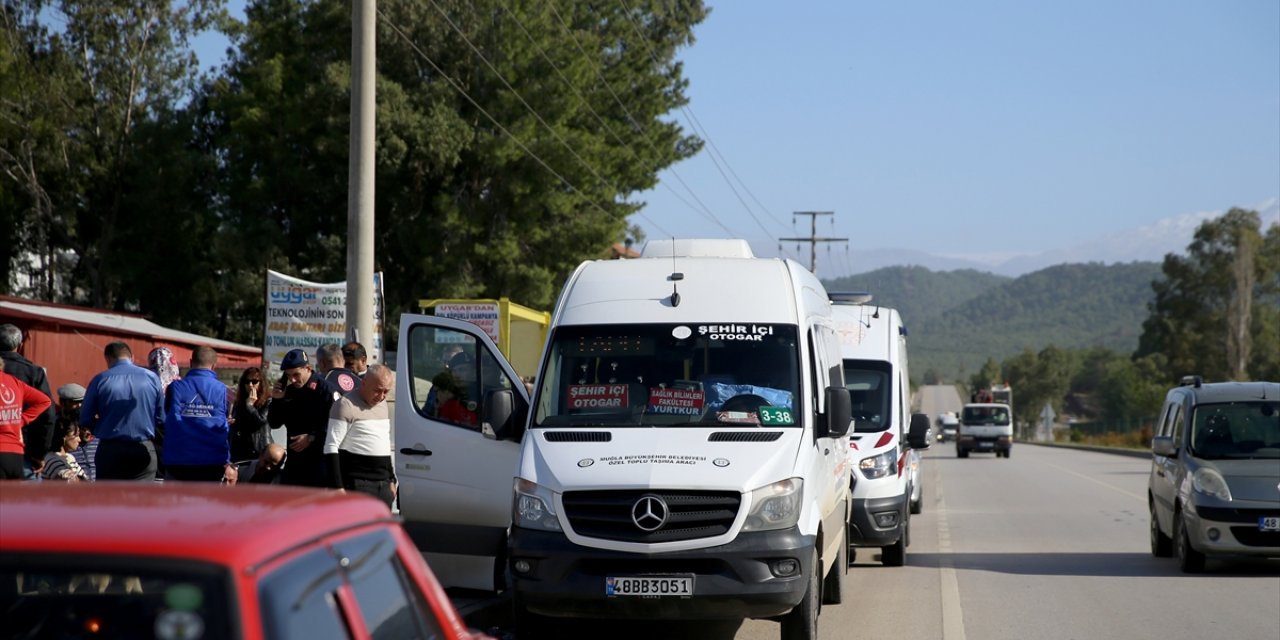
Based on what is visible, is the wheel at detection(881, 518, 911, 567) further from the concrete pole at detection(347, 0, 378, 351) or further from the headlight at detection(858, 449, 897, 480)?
the concrete pole at detection(347, 0, 378, 351)

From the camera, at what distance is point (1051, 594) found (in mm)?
12688

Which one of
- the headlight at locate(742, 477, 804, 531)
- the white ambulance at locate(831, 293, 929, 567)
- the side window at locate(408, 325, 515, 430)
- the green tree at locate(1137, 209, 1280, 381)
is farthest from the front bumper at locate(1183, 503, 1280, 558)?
the green tree at locate(1137, 209, 1280, 381)

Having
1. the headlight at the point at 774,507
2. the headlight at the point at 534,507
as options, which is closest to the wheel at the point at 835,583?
the headlight at the point at 774,507

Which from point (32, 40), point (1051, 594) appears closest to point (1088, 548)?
point (1051, 594)

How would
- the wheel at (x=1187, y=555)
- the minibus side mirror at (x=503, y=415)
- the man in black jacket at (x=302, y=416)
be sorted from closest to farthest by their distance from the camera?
the minibus side mirror at (x=503, y=415) → the man in black jacket at (x=302, y=416) → the wheel at (x=1187, y=555)

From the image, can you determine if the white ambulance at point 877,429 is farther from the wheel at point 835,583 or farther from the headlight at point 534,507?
the headlight at point 534,507

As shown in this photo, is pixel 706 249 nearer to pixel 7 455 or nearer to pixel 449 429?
pixel 449 429

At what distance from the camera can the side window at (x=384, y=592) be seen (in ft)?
11.3

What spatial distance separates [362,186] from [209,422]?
4.04 meters

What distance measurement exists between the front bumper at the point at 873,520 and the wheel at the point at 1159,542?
134 inches

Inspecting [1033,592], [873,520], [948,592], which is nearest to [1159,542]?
[1033,592]

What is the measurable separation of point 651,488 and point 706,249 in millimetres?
4030

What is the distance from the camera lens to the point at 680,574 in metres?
8.49

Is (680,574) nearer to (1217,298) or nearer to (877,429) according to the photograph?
(877,429)
